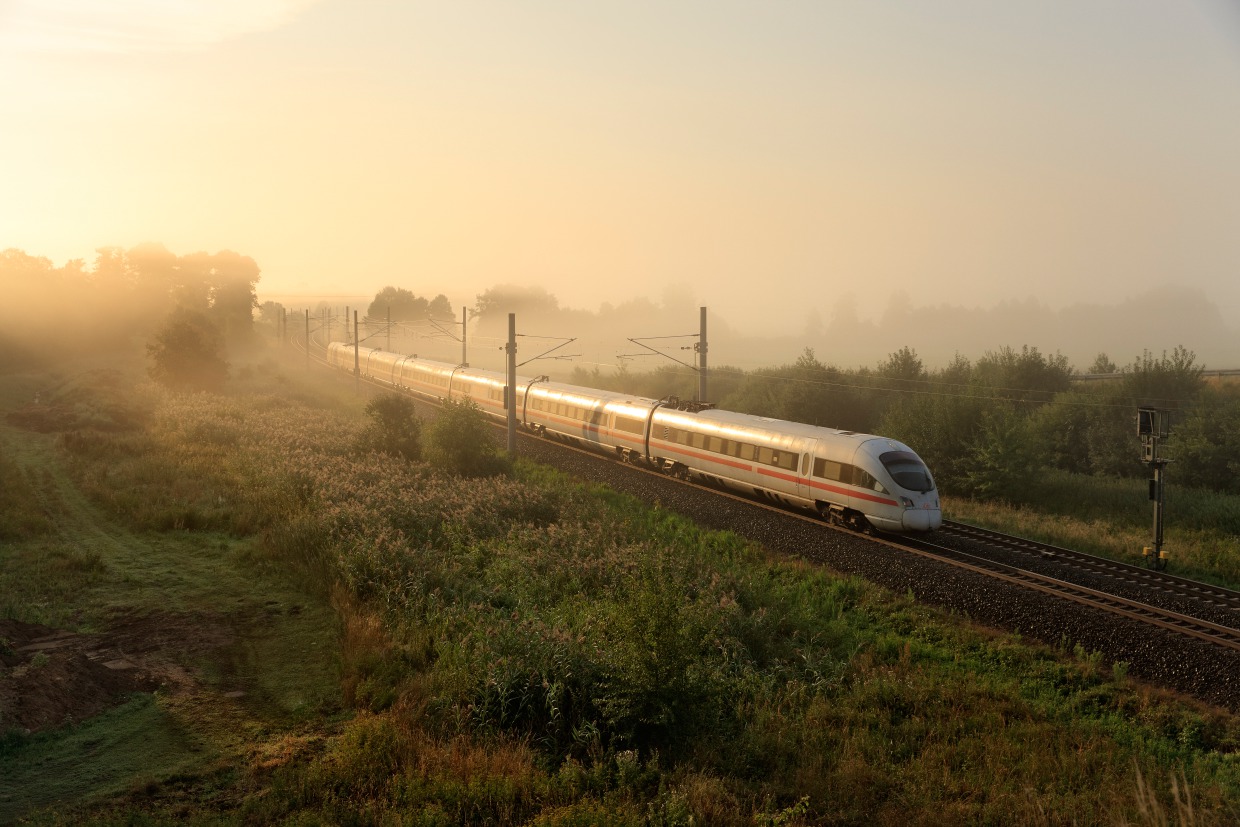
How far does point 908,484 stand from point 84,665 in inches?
726

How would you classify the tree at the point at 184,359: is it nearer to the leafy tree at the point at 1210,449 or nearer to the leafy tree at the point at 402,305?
the leafy tree at the point at 1210,449

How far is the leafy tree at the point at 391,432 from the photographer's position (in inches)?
1312

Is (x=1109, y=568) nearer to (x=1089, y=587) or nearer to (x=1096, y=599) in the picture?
(x=1089, y=587)

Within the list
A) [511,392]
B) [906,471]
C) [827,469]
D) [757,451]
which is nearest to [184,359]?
Result: [511,392]

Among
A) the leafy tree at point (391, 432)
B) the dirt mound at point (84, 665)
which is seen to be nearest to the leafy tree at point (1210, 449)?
the leafy tree at point (391, 432)

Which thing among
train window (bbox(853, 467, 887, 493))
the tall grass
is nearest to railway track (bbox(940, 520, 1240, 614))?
the tall grass

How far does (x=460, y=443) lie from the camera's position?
3105cm

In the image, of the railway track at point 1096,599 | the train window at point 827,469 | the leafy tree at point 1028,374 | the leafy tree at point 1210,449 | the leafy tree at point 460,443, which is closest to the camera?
the railway track at point 1096,599

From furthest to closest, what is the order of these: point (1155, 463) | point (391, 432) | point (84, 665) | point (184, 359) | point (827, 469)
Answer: point (184, 359) < point (391, 432) < point (827, 469) < point (1155, 463) < point (84, 665)

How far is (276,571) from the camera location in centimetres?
1800

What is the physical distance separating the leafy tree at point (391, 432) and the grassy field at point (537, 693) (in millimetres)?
11606

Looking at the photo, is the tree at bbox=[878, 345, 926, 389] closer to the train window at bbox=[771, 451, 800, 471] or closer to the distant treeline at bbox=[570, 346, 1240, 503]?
the distant treeline at bbox=[570, 346, 1240, 503]

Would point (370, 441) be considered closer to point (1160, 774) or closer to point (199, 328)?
point (1160, 774)

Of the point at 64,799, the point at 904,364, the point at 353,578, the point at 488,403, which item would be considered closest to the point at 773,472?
the point at 353,578
